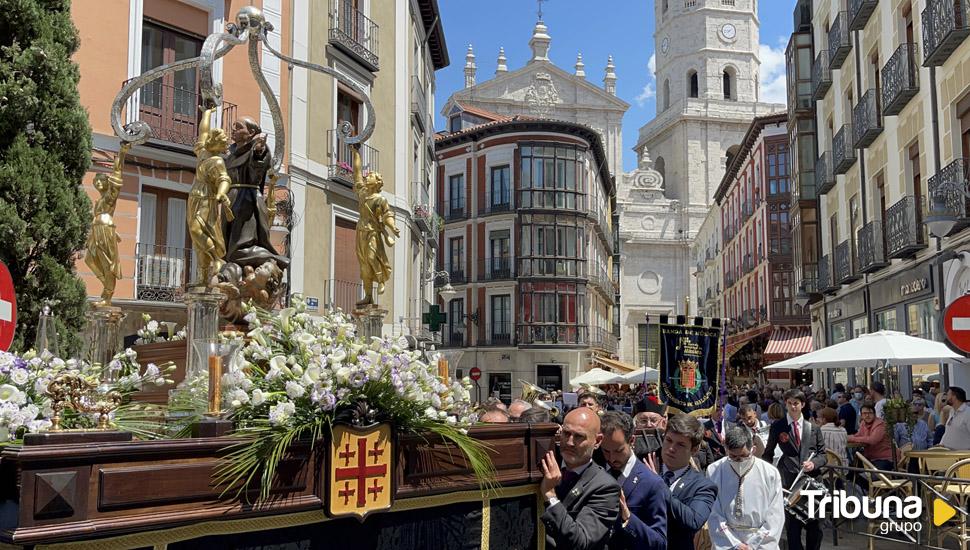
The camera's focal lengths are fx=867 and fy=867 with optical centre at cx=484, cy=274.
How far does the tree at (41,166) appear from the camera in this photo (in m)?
9.49

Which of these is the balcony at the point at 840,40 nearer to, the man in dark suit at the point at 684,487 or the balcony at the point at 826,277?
the balcony at the point at 826,277

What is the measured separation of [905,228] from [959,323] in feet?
35.3

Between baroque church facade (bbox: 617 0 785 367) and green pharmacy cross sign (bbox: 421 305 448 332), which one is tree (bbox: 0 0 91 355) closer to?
green pharmacy cross sign (bbox: 421 305 448 332)

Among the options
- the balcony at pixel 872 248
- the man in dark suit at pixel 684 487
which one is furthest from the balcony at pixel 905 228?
the man in dark suit at pixel 684 487

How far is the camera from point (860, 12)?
2108 centimetres

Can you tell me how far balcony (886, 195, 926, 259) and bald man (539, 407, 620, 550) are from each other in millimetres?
15149

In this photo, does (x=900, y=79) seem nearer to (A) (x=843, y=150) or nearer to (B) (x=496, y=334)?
(A) (x=843, y=150)

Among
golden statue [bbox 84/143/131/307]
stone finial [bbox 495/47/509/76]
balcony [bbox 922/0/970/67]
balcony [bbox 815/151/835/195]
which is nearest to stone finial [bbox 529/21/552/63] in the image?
stone finial [bbox 495/47/509/76]

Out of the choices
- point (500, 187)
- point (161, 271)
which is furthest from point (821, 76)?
point (161, 271)

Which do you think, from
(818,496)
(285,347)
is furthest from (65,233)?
(818,496)

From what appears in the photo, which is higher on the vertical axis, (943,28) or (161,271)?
(943,28)

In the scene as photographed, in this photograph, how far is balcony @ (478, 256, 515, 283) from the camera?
43.0 metres

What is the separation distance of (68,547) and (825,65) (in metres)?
26.6

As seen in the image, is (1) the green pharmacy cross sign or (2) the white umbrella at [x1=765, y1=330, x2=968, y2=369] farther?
(1) the green pharmacy cross sign
